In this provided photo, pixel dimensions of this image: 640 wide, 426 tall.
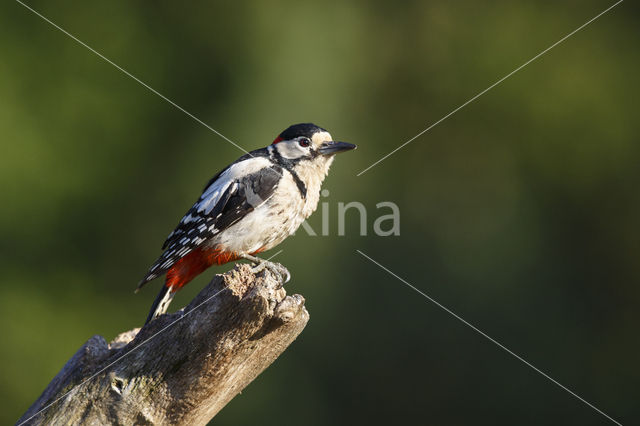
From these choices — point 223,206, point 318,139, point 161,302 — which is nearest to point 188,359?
point 161,302

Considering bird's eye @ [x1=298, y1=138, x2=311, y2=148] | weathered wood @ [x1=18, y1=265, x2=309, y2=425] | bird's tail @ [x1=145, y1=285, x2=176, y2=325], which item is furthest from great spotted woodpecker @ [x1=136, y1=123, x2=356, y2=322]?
weathered wood @ [x1=18, y1=265, x2=309, y2=425]

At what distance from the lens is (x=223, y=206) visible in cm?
361

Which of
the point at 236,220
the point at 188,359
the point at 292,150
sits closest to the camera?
the point at 188,359

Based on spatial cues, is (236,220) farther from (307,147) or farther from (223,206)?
(307,147)

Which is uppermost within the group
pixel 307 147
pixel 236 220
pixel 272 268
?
pixel 307 147

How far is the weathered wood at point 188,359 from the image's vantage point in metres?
2.48

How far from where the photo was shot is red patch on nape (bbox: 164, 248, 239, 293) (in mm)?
3572

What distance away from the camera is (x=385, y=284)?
629 cm

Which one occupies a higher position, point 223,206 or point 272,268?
point 223,206

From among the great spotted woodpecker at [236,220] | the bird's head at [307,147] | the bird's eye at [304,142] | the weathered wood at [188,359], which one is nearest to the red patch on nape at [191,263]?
the great spotted woodpecker at [236,220]

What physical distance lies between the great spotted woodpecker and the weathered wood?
832 millimetres

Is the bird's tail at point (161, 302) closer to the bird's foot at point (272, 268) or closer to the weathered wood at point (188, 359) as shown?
the bird's foot at point (272, 268)

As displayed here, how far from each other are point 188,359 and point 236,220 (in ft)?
3.88

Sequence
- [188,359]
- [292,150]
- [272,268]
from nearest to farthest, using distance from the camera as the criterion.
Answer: [188,359]
[272,268]
[292,150]
